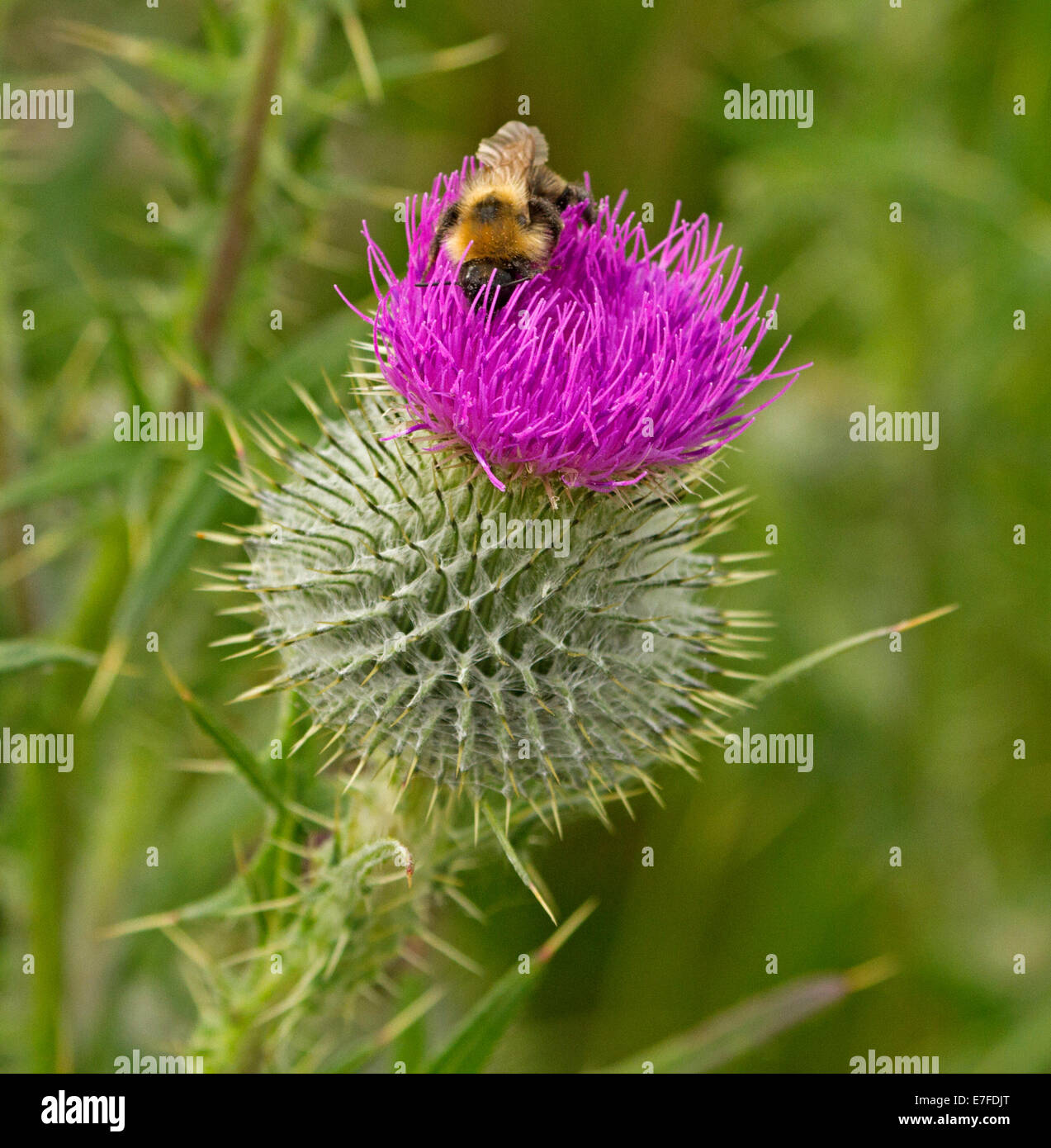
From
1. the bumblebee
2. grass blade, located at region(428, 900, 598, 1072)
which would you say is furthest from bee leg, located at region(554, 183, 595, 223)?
grass blade, located at region(428, 900, 598, 1072)

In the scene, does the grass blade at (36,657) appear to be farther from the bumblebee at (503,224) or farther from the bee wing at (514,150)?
the bee wing at (514,150)

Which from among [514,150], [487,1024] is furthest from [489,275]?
[487,1024]

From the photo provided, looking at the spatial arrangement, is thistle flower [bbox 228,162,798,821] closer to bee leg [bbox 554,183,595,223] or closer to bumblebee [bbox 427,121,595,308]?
bumblebee [bbox 427,121,595,308]

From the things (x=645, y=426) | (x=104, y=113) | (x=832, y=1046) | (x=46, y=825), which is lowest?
(x=832, y=1046)

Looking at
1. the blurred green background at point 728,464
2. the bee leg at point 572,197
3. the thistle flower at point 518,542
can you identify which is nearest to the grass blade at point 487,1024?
the thistle flower at point 518,542

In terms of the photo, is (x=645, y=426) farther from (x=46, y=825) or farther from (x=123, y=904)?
(x=123, y=904)
